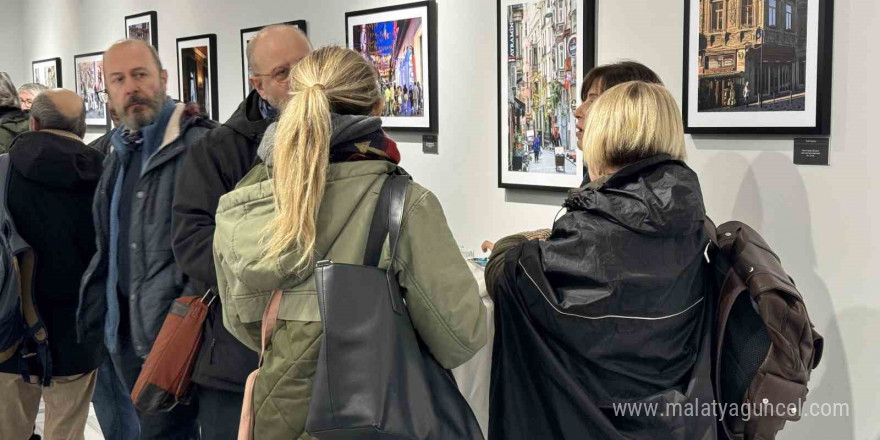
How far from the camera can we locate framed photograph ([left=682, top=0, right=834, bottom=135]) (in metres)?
2.73

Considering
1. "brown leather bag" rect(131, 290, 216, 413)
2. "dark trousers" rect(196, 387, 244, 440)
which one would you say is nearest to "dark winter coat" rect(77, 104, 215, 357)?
"brown leather bag" rect(131, 290, 216, 413)

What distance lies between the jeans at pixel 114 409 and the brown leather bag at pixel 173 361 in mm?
1396

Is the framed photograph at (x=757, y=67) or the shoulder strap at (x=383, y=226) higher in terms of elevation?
the framed photograph at (x=757, y=67)

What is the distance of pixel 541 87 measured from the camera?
3.62m

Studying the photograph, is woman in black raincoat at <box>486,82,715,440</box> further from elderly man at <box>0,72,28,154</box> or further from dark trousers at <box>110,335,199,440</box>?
elderly man at <box>0,72,28,154</box>

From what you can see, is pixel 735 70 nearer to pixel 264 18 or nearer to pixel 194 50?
pixel 264 18

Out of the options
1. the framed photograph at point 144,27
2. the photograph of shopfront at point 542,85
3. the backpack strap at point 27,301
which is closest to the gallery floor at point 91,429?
the backpack strap at point 27,301

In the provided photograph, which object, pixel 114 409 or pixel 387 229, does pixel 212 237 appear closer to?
pixel 387 229

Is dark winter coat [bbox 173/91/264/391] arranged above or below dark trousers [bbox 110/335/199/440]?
above

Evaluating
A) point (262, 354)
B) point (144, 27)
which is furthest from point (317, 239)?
point (144, 27)

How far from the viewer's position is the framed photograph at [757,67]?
8.95 ft

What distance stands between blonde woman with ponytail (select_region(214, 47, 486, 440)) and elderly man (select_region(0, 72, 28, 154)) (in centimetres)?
390

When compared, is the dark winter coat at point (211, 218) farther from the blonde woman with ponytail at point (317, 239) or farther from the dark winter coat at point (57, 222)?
the dark winter coat at point (57, 222)

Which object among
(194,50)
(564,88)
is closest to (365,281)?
(564,88)
